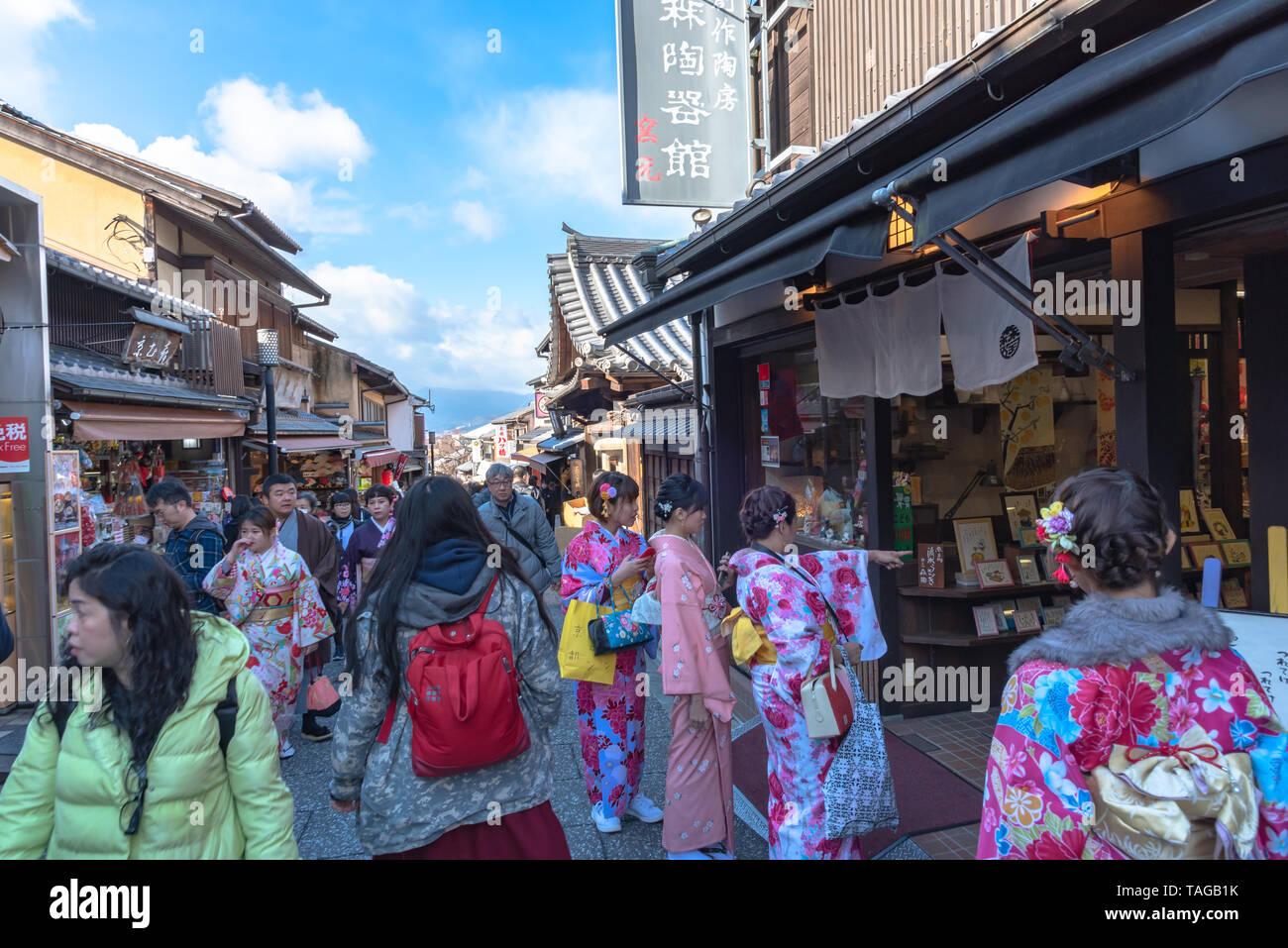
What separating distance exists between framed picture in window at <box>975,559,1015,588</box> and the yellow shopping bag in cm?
329

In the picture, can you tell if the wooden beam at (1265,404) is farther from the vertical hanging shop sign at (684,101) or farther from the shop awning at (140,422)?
the shop awning at (140,422)

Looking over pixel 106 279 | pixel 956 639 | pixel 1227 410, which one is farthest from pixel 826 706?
pixel 106 279

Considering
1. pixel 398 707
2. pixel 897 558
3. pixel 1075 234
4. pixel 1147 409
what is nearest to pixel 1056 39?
pixel 1075 234

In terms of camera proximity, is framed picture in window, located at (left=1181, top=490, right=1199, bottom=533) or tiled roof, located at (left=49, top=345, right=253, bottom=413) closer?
framed picture in window, located at (left=1181, top=490, right=1199, bottom=533)

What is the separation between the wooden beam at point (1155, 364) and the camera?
3.48 m

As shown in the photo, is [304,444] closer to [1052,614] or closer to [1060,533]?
[1052,614]

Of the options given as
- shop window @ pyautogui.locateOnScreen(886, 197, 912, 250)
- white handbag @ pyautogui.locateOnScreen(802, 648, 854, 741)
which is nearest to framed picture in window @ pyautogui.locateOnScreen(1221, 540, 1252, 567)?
shop window @ pyautogui.locateOnScreen(886, 197, 912, 250)

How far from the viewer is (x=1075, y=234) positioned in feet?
13.0

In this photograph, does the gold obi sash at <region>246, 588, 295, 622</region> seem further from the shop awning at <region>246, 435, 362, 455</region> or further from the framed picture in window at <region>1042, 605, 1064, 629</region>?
the shop awning at <region>246, 435, 362, 455</region>

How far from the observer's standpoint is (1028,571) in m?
5.98

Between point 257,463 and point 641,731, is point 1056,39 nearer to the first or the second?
point 641,731

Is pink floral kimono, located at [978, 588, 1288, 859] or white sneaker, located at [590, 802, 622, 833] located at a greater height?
pink floral kimono, located at [978, 588, 1288, 859]

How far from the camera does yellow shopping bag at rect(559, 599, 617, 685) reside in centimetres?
424
